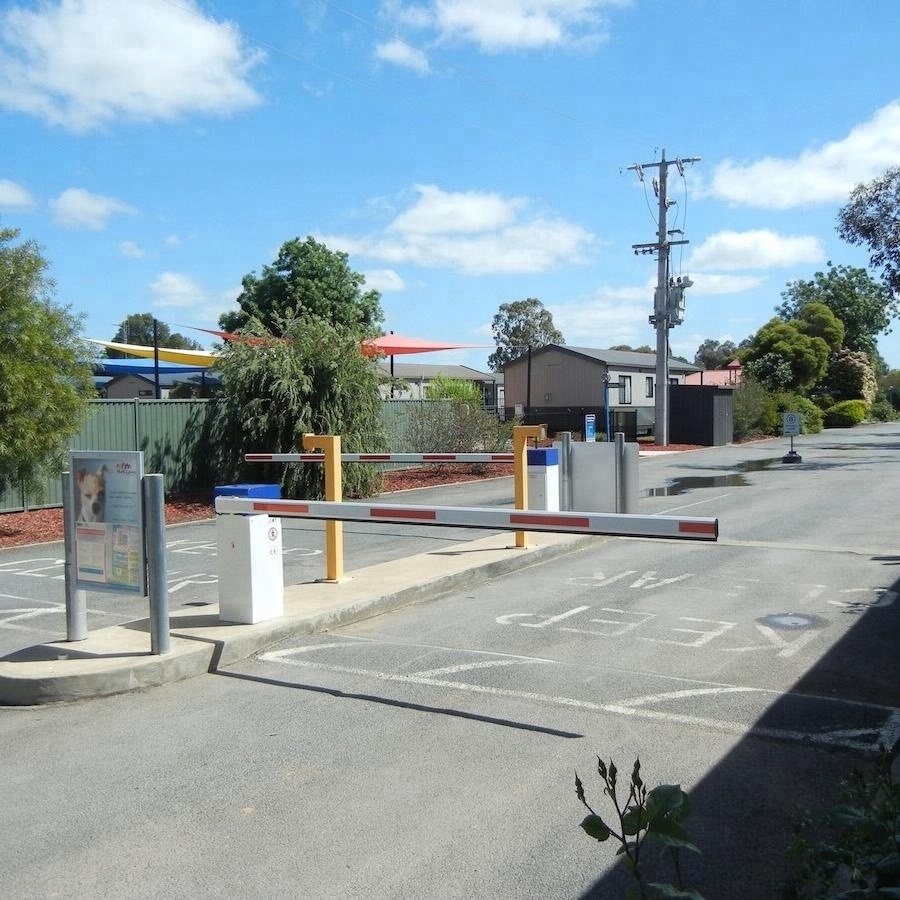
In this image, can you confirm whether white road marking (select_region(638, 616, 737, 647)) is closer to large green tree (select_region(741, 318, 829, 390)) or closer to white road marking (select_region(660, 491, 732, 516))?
white road marking (select_region(660, 491, 732, 516))

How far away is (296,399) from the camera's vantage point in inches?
761

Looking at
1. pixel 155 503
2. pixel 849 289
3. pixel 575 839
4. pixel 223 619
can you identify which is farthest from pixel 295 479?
pixel 849 289

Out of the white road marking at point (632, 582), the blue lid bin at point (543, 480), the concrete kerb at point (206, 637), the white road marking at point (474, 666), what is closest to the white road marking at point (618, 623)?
the white road marking at point (474, 666)

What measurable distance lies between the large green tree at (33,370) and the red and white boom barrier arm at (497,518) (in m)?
7.72

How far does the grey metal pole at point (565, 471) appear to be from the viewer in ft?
41.9

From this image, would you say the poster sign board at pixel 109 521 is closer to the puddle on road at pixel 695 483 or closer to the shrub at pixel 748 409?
the puddle on road at pixel 695 483

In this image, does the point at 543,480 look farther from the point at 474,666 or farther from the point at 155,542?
the point at 155,542

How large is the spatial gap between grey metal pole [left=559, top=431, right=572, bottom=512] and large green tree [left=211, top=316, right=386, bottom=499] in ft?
23.8

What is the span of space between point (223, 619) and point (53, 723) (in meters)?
2.01

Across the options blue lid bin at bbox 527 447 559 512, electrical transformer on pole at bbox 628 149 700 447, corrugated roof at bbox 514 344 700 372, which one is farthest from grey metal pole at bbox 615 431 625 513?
corrugated roof at bbox 514 344 700 372

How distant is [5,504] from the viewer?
17375 millimetres

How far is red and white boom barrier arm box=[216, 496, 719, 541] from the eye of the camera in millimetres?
5574

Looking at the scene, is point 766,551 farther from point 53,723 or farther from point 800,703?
point 53,723

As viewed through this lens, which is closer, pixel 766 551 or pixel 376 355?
pixel 766 551
